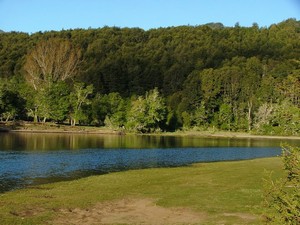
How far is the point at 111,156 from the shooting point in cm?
4522

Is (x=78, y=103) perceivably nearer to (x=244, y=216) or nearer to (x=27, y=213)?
(x=27, y=213)

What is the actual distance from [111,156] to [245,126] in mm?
82750

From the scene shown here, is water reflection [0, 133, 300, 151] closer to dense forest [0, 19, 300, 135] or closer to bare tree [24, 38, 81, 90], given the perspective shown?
dense forest [0, 19, 300, 135]

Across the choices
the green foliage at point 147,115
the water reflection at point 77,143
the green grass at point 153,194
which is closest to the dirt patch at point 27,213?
the green grass at point 153,194

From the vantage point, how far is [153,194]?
2150 cm

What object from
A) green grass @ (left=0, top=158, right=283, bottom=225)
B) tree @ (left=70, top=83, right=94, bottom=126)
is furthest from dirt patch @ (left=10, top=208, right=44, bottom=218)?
tree @ (left=70, top=83, right=94, bottom=126)

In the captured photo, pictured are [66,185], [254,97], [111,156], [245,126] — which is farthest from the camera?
[254,97]

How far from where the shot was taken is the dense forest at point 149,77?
101m

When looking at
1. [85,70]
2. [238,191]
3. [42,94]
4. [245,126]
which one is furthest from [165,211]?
[85,70]

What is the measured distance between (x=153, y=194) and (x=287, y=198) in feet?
47.3

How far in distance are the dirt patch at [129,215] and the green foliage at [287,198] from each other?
8002mm

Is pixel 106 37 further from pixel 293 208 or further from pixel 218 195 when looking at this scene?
pixel 293 208

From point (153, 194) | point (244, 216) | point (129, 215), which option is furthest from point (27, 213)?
point (244, 216)

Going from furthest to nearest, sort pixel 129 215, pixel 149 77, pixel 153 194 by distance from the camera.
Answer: pixel 149 77
pixel 153 194
pixel 129 215
